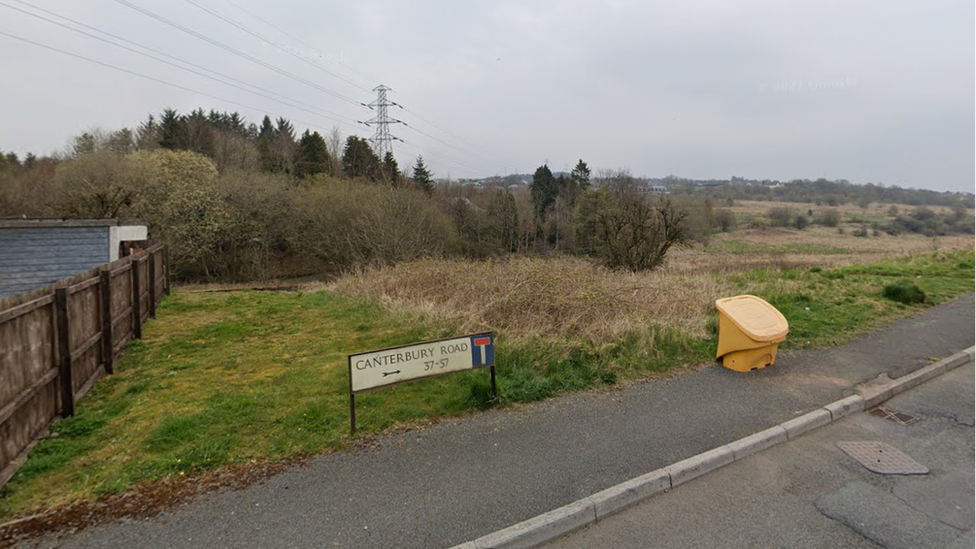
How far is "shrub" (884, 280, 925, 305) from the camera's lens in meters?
10.2

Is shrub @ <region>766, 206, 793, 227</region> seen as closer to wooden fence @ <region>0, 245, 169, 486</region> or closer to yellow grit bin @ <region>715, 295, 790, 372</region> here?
yellow grit bin @ <region>715, 295, 790, 372</region>

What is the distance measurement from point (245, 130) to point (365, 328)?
66.8 metres

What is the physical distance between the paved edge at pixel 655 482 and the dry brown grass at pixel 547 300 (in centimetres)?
258

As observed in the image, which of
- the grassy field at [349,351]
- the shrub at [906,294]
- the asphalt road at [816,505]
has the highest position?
the shrub at [906,294]

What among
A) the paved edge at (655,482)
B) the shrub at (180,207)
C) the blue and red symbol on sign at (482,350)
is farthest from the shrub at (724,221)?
the blue and red symbol on sign at (482,350)

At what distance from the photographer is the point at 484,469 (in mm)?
3748

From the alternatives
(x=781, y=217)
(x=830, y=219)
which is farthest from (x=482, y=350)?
(x=830, y=219)

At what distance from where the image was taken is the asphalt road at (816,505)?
300 centimetres

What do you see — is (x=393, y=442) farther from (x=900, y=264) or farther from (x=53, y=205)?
(x=53, y=205)

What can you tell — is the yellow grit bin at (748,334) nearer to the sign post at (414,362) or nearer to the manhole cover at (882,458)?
the manhole cover at (882,458)

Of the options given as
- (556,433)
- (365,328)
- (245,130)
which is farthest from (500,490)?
(245,130)

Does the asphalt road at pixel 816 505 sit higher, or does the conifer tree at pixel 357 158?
the conifer tree at pixel 357 158

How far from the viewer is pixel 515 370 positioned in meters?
5.68

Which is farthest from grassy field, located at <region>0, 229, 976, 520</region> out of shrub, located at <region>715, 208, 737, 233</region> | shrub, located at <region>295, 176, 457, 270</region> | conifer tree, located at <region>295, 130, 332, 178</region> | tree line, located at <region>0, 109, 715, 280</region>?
shrub, located at <region>715, 208, 737, 233</region>
